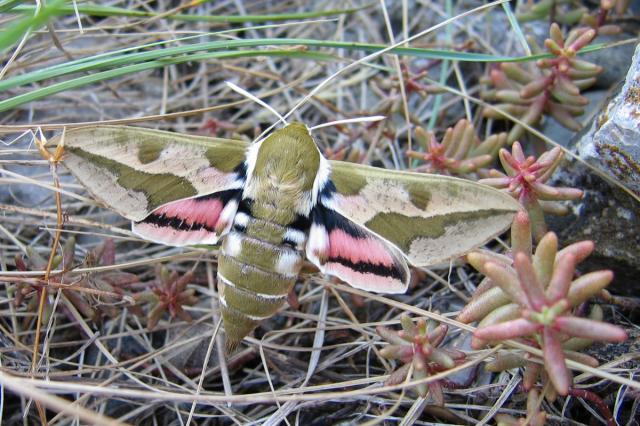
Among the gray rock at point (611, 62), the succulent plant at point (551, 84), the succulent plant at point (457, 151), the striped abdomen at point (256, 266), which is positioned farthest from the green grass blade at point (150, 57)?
the striped abdomen at point (256, 266)

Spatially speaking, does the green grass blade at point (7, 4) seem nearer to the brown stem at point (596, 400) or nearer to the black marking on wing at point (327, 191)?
the black marking on wing at point (327, 191)

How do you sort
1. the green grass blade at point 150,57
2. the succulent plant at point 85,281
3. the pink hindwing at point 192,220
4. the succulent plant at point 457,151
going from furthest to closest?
the succulent plant at point 457,151 → the succulent plant at point 85,281 → the green grass blade at point 150,57 → the pink hindwing at point 192,220

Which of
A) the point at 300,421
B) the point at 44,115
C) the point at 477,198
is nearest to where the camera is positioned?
the point at 477,198

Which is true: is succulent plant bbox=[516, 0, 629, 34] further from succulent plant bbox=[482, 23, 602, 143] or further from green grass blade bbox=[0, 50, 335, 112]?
green grass blade bbox=[0, 50, 335, 112]

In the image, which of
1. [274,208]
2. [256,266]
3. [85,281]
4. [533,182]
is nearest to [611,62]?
[533,182]

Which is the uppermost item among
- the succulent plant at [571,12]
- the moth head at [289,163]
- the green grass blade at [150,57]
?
the green grass blade at [150,57]

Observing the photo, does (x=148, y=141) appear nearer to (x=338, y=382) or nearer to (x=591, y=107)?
(x=338, y=382)

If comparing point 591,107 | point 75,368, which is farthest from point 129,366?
point 591,107
